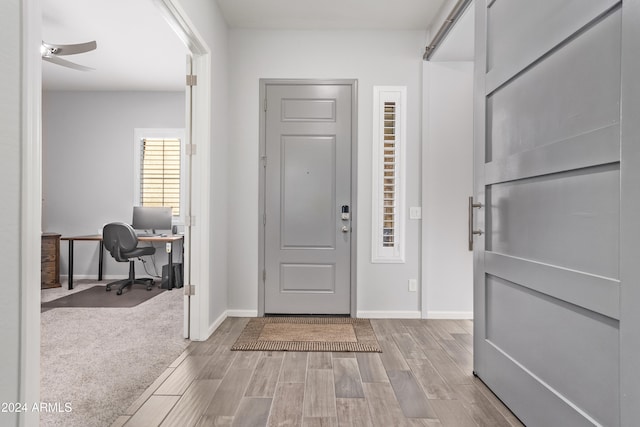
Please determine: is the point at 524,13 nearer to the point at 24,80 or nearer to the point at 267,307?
the point at 24,80

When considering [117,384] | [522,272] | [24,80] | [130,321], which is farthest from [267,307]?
[24,80]

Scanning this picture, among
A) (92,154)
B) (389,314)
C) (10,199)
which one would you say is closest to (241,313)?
(389,314)

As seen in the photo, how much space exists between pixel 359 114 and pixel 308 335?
2.06 m

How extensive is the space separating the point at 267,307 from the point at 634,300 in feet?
9.42

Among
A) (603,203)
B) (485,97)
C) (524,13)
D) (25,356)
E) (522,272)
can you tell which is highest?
(524,13)

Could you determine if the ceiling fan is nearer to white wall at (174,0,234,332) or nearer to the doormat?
white wall at (174,0,234,332)

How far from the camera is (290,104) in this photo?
349 centimetres

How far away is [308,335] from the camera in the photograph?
9.68 ft

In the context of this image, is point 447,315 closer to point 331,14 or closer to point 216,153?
point 216,153

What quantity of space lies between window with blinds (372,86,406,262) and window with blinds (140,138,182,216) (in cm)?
324

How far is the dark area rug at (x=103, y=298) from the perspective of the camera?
392cm

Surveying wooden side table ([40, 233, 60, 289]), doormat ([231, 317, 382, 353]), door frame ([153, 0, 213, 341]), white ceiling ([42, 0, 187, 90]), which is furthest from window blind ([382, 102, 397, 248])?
wooden side table ([40, 233, 60, 289])

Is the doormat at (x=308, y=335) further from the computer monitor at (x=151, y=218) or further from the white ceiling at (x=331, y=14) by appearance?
the white ceiling at (x=331, y=14)

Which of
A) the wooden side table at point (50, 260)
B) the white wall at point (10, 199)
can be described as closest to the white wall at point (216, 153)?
the white wall at point (10, 199)
